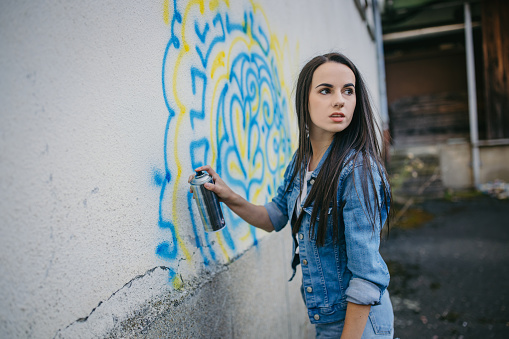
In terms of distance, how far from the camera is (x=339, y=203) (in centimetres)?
134

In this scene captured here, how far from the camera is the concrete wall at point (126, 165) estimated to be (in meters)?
0.92

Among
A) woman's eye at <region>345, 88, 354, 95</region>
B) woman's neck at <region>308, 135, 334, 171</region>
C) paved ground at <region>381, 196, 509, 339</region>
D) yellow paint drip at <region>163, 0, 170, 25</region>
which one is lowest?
paved ground at <region>381, 196, 509, 339</region>

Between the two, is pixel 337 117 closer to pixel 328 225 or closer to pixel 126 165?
pixel 328 225

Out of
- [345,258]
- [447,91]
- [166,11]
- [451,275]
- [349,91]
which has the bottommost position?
[451,275]

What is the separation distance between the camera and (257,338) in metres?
2.10

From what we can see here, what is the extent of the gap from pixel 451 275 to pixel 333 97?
3741 millimetres

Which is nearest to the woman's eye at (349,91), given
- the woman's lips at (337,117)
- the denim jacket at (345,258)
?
the woman's lips at (337,117)

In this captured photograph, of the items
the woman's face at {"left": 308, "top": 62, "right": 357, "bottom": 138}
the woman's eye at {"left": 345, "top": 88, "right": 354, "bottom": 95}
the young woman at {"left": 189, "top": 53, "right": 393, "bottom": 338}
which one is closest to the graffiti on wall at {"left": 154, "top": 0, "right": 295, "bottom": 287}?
the young woman at {"left": 189, "top": 53, "right": 393, "bottom": 338}

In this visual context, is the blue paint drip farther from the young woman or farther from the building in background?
the building in background

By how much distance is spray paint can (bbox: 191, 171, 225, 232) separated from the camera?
1.44 meters

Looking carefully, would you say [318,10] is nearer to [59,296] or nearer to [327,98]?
[327,98]

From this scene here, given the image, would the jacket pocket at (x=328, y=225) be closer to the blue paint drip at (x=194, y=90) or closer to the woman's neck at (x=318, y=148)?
the woman's neck at (x=318, y=148)

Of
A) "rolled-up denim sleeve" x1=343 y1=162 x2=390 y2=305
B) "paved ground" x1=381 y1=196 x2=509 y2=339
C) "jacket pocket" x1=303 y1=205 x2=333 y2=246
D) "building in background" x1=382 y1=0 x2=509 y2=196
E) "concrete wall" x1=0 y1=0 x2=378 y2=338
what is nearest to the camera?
"concrete wall" x1=0 y1=0 x2=378 y2=338

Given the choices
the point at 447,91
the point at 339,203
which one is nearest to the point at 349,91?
the point at 339,203
